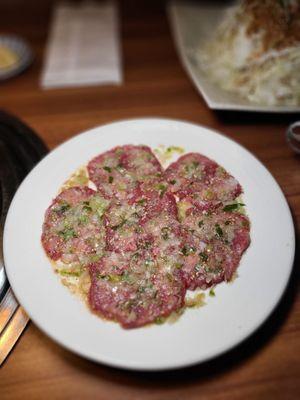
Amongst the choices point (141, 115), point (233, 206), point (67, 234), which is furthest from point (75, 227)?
point (141, 115)

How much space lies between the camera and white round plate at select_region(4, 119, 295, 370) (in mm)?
853

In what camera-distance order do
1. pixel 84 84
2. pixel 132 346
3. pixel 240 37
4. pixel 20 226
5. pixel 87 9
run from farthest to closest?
pixel 87 9
pixel 84 84
pixel 240 37
pixel 20 226
pixel 132 346

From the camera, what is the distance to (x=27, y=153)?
145 centimetres

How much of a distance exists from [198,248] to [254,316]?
24cm

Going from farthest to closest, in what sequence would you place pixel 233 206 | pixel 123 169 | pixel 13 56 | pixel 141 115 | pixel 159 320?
pixel 13 56 < pixel 141 115 < pixel 123 169 < pixel 233 206 < pixel 159 320

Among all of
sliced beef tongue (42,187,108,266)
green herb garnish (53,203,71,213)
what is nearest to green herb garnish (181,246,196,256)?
sliced beef tongue (42,187,108,266)

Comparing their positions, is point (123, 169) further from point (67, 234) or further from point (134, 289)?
point (134, 289)

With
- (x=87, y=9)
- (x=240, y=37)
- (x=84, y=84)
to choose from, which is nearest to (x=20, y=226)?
(x=84, y=84)

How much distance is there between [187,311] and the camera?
93 cm

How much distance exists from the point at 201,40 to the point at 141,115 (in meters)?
0.57

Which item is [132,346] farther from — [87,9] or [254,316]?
[87,9]

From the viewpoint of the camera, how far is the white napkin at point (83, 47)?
5.96 ft

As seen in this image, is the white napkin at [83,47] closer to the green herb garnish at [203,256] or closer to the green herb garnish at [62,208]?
the green herb garnish at [62,208]

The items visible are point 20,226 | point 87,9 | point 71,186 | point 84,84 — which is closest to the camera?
point 20,226
